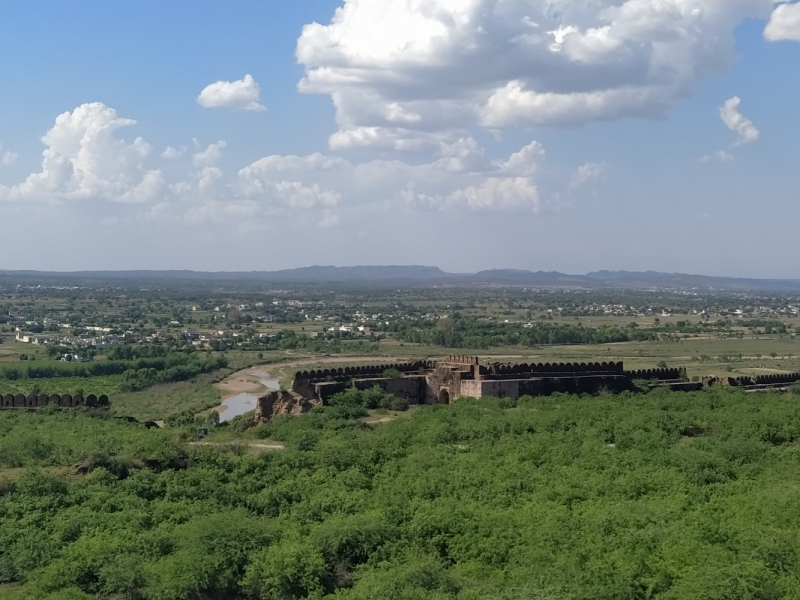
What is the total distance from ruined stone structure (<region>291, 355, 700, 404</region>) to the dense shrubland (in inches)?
245

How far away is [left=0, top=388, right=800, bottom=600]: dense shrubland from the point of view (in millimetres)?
16672

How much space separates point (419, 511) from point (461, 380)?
18110 mm

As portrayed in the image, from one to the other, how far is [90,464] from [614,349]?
213 ft

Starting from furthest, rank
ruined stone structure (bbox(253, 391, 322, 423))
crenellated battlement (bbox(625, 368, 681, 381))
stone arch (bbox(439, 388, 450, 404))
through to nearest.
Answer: crenellated battlement (bbox(625, 368, 681, 381))
stone arch (bbox(439, 388, 450, 404))
ruined stone structure (bbox(253, 391, 322, 423))

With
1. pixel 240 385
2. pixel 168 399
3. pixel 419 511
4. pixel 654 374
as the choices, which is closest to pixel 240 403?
pixel 168 399

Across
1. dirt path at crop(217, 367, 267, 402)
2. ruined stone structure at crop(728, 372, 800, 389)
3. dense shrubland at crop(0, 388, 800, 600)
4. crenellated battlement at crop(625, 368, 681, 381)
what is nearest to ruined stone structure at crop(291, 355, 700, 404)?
crenellated battlement at crop(625, 368, 681, 381)

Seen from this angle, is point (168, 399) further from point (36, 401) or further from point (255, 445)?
point (255, 445)

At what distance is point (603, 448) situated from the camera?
26188 mm

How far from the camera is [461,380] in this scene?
37.8 metres

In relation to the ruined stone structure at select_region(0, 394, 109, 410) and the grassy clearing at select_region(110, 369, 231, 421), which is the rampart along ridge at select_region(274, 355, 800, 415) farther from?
the grassy clearing at select_region(110, 369, 231, 421)

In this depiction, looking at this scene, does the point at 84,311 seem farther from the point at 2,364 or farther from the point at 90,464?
the point at 90,464

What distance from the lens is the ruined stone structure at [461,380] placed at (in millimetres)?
36531

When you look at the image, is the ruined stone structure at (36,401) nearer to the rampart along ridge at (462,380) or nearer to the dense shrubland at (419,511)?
the dense shrubland at (419,511)

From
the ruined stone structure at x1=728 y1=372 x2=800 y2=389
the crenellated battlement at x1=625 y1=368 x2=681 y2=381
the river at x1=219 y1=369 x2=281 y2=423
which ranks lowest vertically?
the river at x1=219 y1=369 x2=281 y2=423
